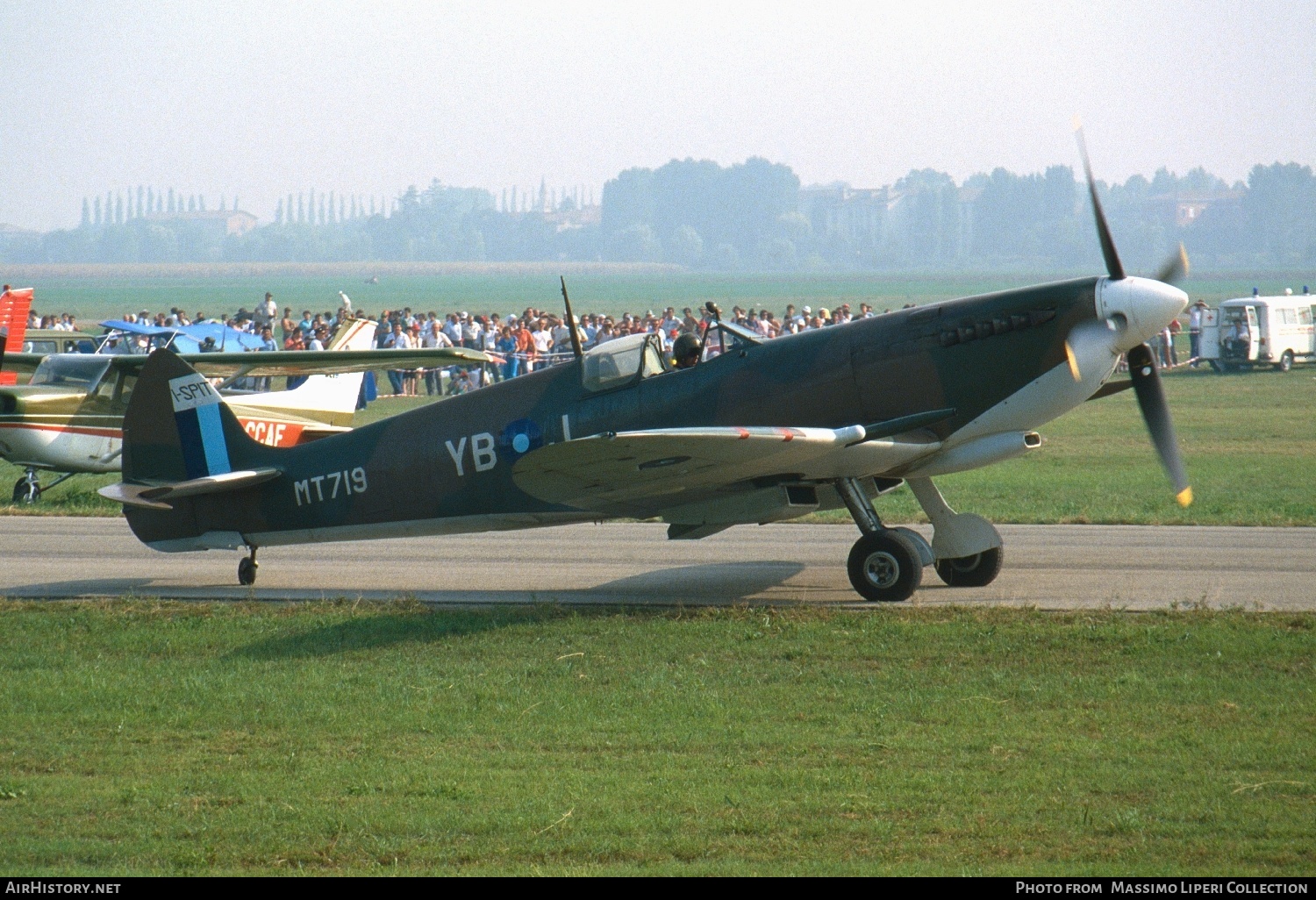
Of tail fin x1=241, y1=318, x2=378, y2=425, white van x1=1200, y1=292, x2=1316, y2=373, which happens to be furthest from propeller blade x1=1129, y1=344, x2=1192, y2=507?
white van x1=1200, y1=292, x2=1316, y2=373

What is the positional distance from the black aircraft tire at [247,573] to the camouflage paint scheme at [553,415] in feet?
0.96

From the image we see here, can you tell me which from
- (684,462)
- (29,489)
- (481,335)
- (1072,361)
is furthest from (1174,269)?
(481,335)

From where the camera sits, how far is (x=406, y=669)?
894cm

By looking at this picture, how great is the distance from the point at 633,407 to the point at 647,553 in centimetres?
310

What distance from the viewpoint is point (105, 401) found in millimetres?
18781

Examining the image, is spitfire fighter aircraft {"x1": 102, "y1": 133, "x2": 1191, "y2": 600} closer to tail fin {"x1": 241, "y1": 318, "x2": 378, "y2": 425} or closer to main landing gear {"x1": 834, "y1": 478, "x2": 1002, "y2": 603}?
main landing gear {"x1": 834, "y1": 478, "x2": 1002, "y2": 603}

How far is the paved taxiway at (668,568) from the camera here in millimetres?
11188

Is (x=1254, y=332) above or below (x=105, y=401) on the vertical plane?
above

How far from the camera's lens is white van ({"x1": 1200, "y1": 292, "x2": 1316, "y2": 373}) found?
4169 cm

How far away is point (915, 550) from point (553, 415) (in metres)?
3.18

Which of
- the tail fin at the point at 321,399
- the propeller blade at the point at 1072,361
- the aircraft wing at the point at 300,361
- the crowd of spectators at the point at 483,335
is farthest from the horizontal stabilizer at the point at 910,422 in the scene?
the crowd of spectators at the point at 483,335

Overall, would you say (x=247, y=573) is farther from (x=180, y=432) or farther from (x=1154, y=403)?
(x=1154, y=403)

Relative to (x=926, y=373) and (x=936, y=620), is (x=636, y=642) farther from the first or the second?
(x=926, y=373)


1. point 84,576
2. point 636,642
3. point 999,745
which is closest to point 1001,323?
point 636,642
